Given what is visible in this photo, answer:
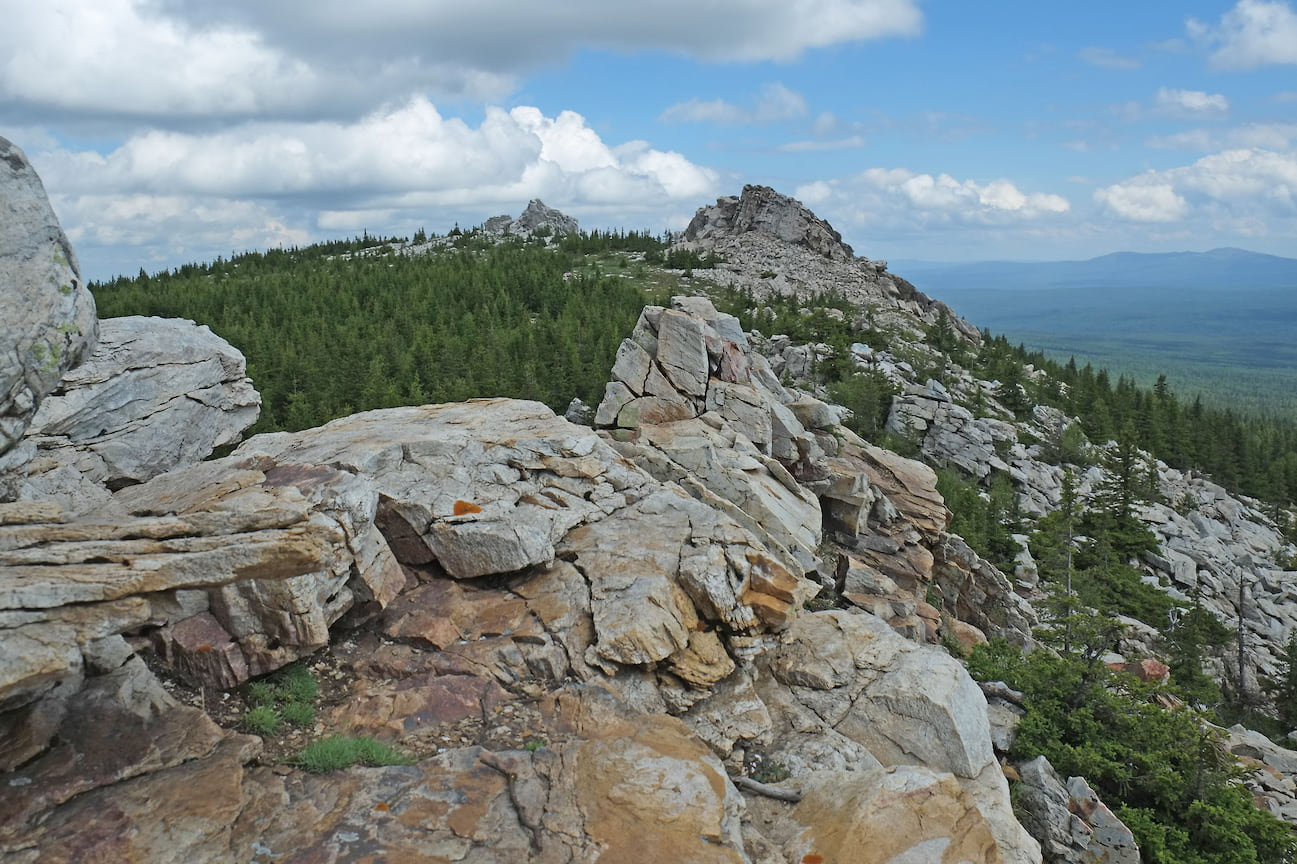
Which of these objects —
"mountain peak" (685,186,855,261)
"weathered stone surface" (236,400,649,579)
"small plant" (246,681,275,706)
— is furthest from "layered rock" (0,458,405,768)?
"mountain peak" (685,186,855,261)

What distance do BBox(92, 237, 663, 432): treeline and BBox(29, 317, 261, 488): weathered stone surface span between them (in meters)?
17.1

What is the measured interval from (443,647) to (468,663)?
2.38 feet

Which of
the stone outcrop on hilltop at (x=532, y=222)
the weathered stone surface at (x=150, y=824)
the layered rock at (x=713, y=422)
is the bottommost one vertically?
the weathered stone surface at (x=150, y=824)

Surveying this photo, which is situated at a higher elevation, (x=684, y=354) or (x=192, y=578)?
(x=684, y=354)

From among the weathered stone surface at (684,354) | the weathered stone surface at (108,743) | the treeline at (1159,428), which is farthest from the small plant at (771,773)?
the treeline at (1159,428)

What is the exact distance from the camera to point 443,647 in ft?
48.1

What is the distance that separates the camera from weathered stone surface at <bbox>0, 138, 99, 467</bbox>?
8.74m

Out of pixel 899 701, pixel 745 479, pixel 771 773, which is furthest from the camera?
pixel 745 479

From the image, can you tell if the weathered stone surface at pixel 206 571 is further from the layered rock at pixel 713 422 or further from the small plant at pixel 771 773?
the layered rock at pixel 713 422

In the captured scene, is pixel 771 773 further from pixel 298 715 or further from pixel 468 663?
pixel 298 715

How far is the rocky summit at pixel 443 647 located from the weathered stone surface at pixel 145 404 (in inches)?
3.7

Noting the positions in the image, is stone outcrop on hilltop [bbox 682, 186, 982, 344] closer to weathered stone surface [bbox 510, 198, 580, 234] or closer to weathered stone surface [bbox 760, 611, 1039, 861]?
weathered stone surface [bbox 510, 198, 580, 234]

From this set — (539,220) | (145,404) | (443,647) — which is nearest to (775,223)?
(539,220)

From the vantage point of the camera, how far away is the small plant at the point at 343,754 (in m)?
11.0
